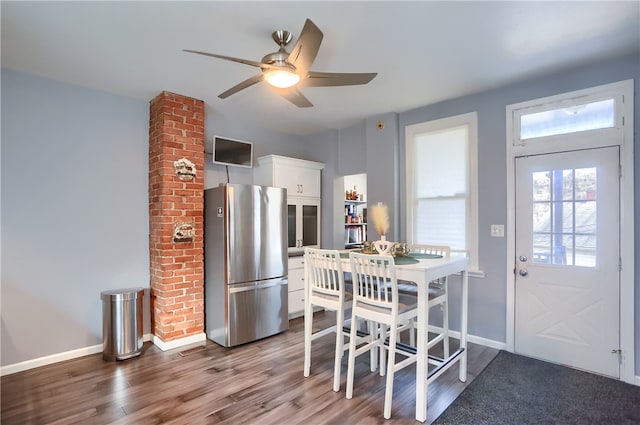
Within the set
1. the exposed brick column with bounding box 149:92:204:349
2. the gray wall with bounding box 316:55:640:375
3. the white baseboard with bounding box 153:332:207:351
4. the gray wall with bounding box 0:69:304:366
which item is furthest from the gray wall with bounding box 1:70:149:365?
the gray wall with bounding box 316:55:640:375

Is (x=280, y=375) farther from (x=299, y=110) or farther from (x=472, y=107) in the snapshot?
(x=472, y=107)

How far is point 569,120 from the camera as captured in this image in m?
2.97

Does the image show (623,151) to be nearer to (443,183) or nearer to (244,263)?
(443,183)

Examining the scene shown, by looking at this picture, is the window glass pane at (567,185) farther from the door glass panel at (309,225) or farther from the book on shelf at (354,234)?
the book on shelf at (354,234)

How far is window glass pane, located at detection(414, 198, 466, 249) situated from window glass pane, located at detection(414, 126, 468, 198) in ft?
0.38

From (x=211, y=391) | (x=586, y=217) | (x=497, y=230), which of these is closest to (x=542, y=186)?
(x=586, y=217)

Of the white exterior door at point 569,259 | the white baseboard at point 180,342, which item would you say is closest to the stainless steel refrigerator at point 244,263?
the white baseboard at point 180,342

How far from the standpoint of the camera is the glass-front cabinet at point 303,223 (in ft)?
15.4

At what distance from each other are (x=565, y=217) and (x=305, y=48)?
275 centimetres

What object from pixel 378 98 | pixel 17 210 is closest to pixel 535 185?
pixel 378 98

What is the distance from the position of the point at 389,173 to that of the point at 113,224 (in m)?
3.23

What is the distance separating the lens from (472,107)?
11.6 ft

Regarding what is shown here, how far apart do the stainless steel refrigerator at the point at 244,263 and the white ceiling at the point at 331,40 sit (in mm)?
1206

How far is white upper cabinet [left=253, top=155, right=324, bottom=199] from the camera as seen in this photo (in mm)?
4469
